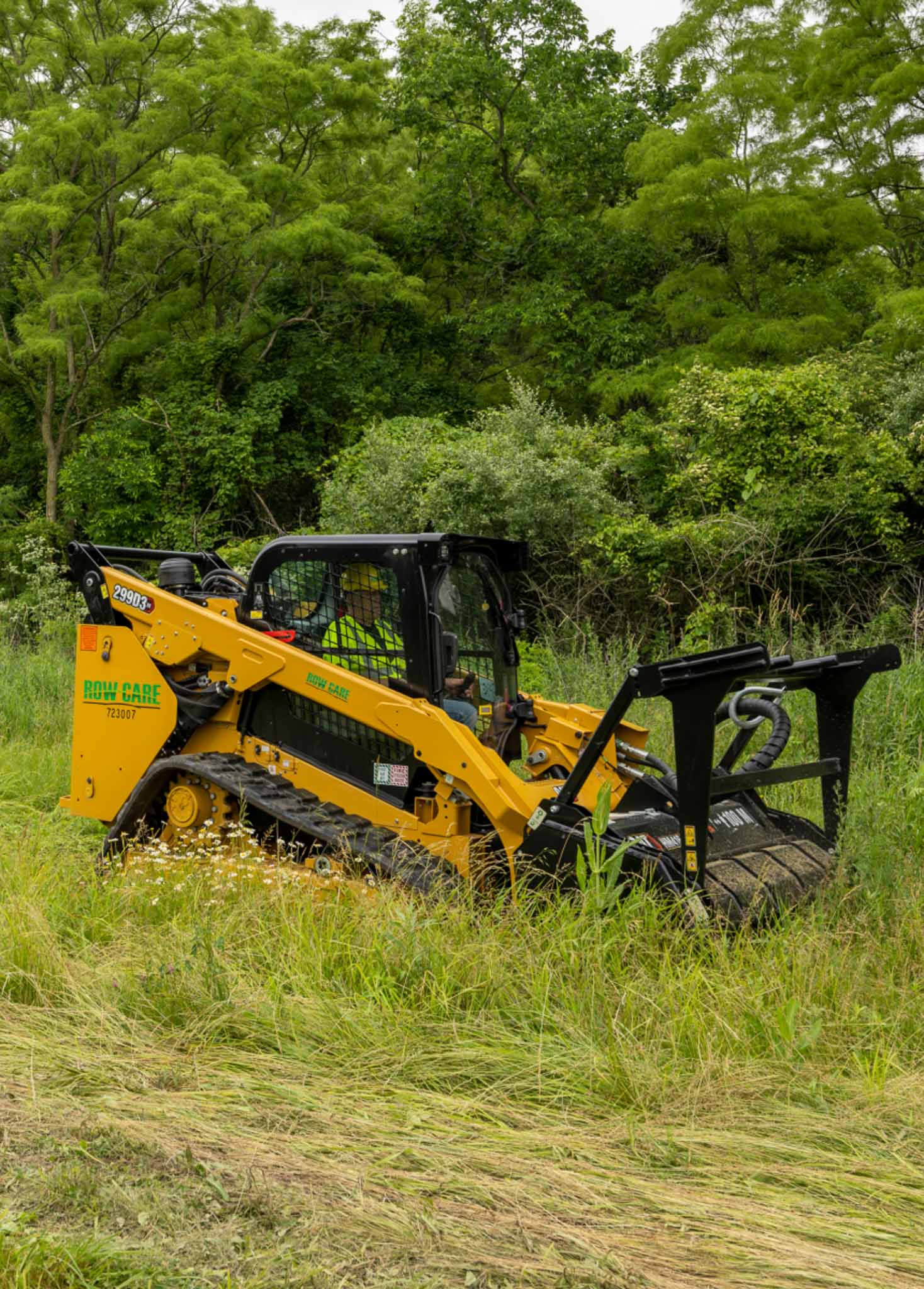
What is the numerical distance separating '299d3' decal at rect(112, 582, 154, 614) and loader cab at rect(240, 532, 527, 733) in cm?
46

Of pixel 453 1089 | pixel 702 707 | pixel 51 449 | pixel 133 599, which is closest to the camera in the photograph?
pixel 453 1089

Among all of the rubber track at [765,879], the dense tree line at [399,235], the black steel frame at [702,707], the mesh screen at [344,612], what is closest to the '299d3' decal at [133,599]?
the mesh screen at [344,612]

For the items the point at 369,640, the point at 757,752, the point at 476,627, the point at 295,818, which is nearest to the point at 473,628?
the point at 476,627

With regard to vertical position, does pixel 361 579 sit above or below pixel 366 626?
above

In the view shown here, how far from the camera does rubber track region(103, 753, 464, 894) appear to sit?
16.5 ft

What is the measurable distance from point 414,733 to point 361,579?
0.90m

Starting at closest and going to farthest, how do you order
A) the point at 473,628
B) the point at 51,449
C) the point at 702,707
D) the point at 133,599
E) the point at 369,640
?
the point at 702,707 → the point at 369,640 → the point at 473,628 → the point at 133,599 → the point at 51,449

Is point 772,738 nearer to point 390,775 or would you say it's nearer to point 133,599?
point 390,775

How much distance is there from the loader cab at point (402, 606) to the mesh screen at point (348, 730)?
241 mm

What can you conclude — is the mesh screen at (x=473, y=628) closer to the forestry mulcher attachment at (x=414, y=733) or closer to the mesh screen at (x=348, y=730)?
the forestry mulcher attachment at (x=414, y=733)

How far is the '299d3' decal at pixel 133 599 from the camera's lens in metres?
6.11

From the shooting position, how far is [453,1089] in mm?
3559

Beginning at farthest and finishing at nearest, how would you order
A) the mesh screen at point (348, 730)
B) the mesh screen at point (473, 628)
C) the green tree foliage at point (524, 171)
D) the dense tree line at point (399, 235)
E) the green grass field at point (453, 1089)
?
1. the green tree foliage at point (524, 171)
2. the dense tree line at point (399, 235)
3. the mesh screen at point (473, 628)
4. the mesh screen at point (348, 730)
5. the green grass field at point (453, 1089)

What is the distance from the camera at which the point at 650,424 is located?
15.0 m
